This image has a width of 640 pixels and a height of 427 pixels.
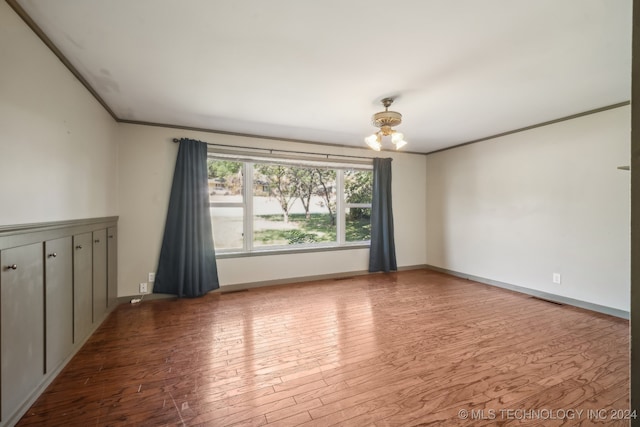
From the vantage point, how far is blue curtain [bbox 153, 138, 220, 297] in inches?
143

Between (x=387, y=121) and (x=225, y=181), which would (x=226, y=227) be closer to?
(x=225, y=181)

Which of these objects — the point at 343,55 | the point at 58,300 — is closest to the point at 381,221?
the point at 343,55

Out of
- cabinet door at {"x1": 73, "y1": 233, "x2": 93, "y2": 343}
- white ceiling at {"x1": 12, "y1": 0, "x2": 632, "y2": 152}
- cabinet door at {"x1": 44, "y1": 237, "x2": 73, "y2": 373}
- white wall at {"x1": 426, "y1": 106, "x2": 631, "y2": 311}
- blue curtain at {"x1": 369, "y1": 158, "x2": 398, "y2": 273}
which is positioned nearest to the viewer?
white ceiling at {"x1": 12, "y1": 0, "x2": 632, "y2": 152}

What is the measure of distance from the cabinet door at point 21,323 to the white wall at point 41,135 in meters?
0.25

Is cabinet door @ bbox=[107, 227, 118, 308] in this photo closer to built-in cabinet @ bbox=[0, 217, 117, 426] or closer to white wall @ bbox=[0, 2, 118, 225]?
built-in cabinet @ bbox=[0, 217, 117, 426]

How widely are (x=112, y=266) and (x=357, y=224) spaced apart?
369 cm

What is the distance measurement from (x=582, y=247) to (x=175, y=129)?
537 centimetres

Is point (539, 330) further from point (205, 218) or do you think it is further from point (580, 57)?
point (205, 218)

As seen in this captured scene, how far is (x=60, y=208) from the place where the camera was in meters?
2.16

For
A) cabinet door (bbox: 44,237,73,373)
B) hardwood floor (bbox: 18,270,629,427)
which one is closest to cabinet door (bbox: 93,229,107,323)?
hardwood floor (bbox: 18,270,629,427)

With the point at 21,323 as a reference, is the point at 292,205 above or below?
above

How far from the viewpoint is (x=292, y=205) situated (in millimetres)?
4625

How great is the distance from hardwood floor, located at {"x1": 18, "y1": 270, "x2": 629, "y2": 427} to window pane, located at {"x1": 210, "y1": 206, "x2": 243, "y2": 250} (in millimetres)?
945

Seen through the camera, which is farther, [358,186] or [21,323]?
[358,186]
